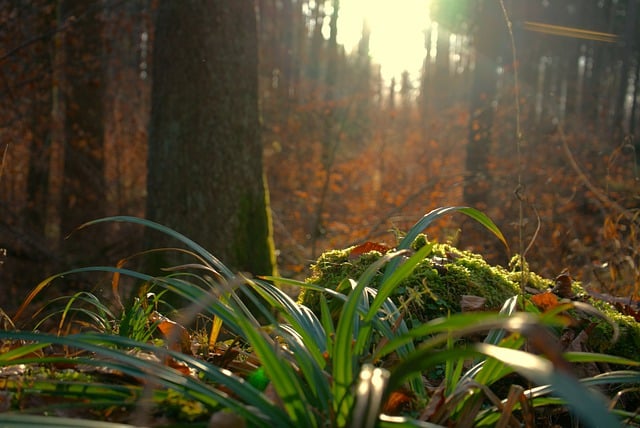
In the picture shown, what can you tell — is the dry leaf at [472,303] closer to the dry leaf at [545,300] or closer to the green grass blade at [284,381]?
the dry leaf at [545,300]

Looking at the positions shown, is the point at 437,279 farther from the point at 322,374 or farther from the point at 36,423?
the point at 36,423

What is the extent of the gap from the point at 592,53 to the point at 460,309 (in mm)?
33939

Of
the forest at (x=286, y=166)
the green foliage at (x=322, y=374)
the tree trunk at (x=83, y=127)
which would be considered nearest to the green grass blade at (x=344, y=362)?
the green foliage at (x=322, y=374)

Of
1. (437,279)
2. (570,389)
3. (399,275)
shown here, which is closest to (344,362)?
(399,275)

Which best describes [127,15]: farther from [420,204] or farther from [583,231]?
[583,231]

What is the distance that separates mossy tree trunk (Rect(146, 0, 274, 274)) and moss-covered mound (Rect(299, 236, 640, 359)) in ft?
10.6

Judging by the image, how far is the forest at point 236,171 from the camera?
16.7ft

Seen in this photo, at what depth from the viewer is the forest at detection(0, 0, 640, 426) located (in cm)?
508

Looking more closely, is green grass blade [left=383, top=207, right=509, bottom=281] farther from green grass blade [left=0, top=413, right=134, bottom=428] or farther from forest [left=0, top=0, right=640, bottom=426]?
green grass blade [left=0, top=413, right=134, bottom=428]

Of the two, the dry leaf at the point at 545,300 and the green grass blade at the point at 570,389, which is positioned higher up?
the green grass blade at the point at 570,389

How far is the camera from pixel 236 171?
5902mm

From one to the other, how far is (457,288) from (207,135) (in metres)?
3.85

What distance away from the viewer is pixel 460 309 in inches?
92.9

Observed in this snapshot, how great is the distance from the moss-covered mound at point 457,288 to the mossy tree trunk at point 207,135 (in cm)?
323
